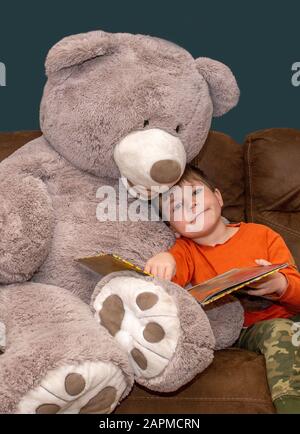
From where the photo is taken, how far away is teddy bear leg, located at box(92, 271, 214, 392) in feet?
3.98

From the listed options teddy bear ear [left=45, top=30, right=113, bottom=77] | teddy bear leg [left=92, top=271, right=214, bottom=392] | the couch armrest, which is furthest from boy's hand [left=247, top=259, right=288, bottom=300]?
the couch armrest

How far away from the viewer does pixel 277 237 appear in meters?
1.57

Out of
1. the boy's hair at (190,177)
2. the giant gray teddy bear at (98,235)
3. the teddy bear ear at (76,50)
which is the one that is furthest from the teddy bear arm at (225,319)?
the teddy bear ear at (76,50)

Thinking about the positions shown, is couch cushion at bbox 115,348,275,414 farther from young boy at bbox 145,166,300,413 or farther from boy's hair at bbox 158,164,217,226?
boy's hair at bbox 158,164,217,226

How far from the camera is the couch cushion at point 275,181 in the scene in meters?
1.85

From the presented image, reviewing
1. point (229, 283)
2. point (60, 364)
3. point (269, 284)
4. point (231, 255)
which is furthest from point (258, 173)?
point (60, 364)

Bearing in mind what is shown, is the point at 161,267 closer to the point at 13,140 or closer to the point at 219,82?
the point at 219,82

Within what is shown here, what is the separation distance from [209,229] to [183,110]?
0.29 m

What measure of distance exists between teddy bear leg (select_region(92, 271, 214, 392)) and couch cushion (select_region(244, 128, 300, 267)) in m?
0.67

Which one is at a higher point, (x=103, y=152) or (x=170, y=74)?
(x=170, y=74)
